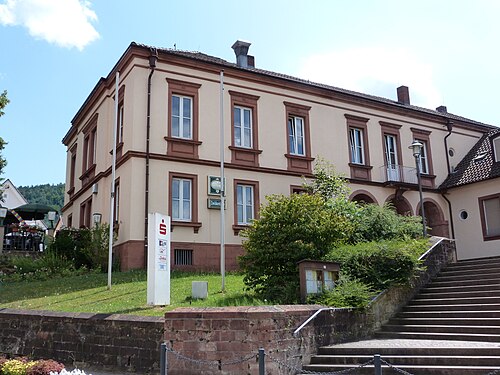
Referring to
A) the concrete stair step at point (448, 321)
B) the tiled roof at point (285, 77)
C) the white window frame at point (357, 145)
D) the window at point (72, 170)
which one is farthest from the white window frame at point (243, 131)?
the concrete stair step at point (448, 321)

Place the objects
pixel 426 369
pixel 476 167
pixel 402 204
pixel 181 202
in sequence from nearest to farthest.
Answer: pixel 426 369 → pixel 181 202 → pixel 402 204 → pixel 476 167

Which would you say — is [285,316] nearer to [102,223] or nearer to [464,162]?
[102,223]

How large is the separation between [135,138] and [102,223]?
4205 mm

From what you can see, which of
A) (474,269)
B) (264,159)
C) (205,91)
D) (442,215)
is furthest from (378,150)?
(474,269)

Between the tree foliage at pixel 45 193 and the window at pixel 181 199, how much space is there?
63.2 metres

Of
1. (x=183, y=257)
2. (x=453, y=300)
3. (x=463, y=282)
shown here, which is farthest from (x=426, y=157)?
(x=453, y=300)

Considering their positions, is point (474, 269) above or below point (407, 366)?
above

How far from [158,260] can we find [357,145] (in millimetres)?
16764

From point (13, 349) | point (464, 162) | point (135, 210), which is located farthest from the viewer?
point (464, 162)

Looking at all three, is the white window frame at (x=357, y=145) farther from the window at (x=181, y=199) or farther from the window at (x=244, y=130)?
the window at (x=181, y=199)

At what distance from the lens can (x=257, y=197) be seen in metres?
22.7

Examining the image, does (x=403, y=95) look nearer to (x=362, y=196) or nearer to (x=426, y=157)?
(x=426, y=157)

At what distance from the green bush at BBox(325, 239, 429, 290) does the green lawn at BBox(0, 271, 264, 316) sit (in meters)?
2.68

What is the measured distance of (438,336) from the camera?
11578mm
